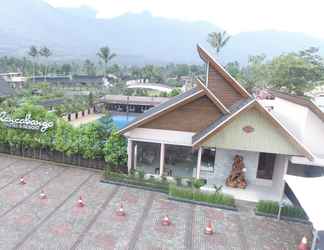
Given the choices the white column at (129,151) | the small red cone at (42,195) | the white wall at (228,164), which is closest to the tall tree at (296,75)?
the white wall at (228,164)

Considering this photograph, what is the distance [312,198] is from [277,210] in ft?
12.2

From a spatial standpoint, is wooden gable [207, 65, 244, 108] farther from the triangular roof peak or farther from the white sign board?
the white sign board

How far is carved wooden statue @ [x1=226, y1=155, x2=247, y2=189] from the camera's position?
1759 centimetres

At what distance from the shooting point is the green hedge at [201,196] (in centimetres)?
1558

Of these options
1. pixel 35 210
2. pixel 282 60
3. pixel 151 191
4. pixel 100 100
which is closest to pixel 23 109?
pixel 35 210

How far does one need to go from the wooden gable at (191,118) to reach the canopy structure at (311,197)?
19.9 ft

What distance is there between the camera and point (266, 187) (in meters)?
18.2

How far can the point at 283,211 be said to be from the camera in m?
14.9

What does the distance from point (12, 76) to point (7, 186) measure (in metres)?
71.1

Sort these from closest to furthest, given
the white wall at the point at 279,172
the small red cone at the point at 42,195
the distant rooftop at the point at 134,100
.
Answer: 1. the small red cone at the point at 42,195
2. the white wall at the point at 279,172
3. the distant rooftop at the point at 134,100

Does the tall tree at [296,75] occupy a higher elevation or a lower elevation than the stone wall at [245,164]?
higher

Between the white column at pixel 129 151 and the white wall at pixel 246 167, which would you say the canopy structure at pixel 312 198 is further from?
the white column at pixel 129 151

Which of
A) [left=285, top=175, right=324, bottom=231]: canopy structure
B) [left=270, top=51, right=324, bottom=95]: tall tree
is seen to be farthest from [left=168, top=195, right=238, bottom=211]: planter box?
[left=270, top=51, right=324, bottom=95]: tall tree

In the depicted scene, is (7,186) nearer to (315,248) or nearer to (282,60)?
(315,248)
